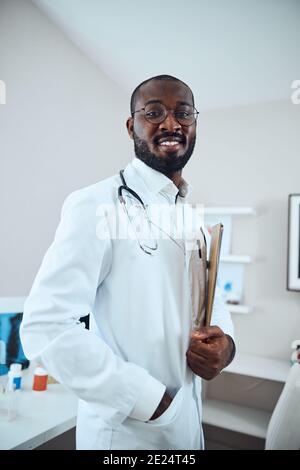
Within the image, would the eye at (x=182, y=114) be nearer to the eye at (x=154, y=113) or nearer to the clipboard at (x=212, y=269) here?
the eye at (x=154, y=113)

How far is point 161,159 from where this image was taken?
0.69 meters

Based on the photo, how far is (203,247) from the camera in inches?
27.5

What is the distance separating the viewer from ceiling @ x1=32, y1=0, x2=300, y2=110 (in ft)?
2.73

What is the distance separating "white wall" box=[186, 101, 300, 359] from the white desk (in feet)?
2.05

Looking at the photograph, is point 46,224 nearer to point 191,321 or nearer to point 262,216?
point 191,321

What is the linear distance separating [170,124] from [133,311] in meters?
0.37

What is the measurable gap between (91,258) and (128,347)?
19cm

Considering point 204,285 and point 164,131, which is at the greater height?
point 164,131

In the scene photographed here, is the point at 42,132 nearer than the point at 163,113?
No

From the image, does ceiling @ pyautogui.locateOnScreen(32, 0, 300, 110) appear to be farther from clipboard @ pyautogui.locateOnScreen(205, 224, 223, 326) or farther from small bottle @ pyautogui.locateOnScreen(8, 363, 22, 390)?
small bottle @ pyautogui.locateOnScreen(8, 363, 22, 390)

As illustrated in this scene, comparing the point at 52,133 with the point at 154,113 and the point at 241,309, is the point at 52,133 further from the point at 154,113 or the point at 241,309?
the point at 241,309

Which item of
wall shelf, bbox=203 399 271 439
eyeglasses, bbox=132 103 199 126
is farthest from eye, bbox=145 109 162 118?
wall shelf, bbox=203 399 271 439

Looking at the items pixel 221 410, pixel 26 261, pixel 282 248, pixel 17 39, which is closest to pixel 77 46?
pixel 17 39

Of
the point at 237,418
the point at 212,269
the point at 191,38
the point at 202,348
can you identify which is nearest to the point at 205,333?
the point at 202,348
